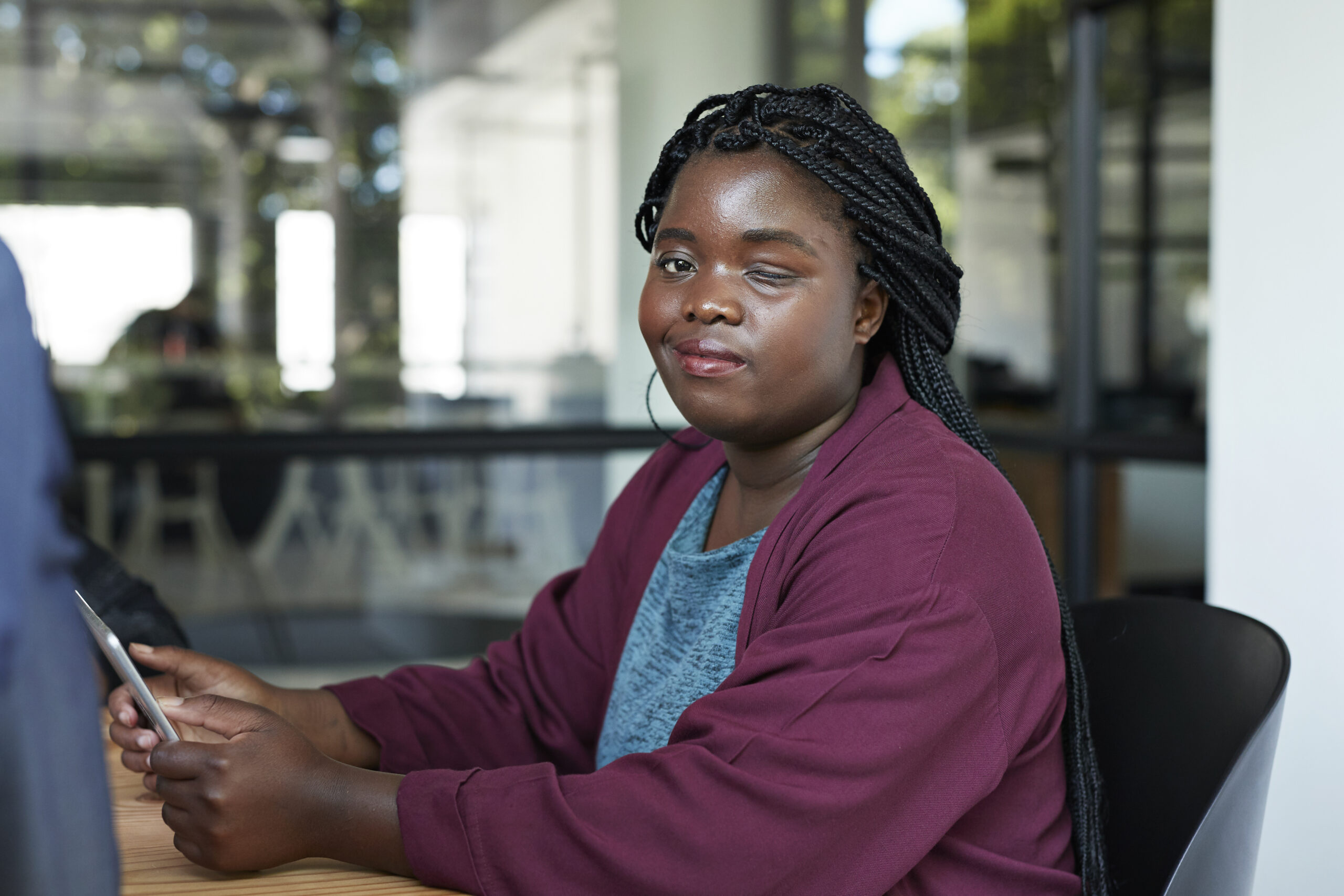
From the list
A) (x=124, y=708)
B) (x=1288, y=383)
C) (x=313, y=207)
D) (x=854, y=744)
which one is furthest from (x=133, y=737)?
(x=313, y=207)

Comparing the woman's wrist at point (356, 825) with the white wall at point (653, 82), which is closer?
the woman's wrist at point (356, 825)

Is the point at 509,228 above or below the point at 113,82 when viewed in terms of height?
below

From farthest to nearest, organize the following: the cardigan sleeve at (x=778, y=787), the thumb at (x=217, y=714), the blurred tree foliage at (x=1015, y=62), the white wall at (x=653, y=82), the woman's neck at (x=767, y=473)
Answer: the blurred tree foliage at (x=1015, y=62) → the white wall at (x=653, y=82) → the woman's neck at (x=767, y=473) → the thumb at (x=217, y=714) → the cardigan sleeve at (x=778, y=787)

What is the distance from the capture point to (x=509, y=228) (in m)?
5.64

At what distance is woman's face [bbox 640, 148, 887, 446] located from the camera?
1111 millimetres

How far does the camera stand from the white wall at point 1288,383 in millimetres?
1681

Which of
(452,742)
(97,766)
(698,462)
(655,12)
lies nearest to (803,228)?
(698,462)

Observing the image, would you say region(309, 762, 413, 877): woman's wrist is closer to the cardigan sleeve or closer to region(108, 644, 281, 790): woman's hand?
the cardigan sleeve

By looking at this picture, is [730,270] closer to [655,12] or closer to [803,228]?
[803,228]

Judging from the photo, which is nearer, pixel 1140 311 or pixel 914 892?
pixel 914 892

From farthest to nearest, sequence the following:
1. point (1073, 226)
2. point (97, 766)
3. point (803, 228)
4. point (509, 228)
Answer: point (509, 228) < point (1073, 226) < point (803, 228) < point (97, 766)

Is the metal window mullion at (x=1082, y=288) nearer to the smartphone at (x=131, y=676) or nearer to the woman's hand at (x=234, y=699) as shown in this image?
the woman's hand at (x=234, y=699)

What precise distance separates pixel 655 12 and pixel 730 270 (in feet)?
14.3

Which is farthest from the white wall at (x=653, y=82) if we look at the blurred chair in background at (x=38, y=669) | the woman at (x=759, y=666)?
the blurred chair in background at (x=38, y=669)
